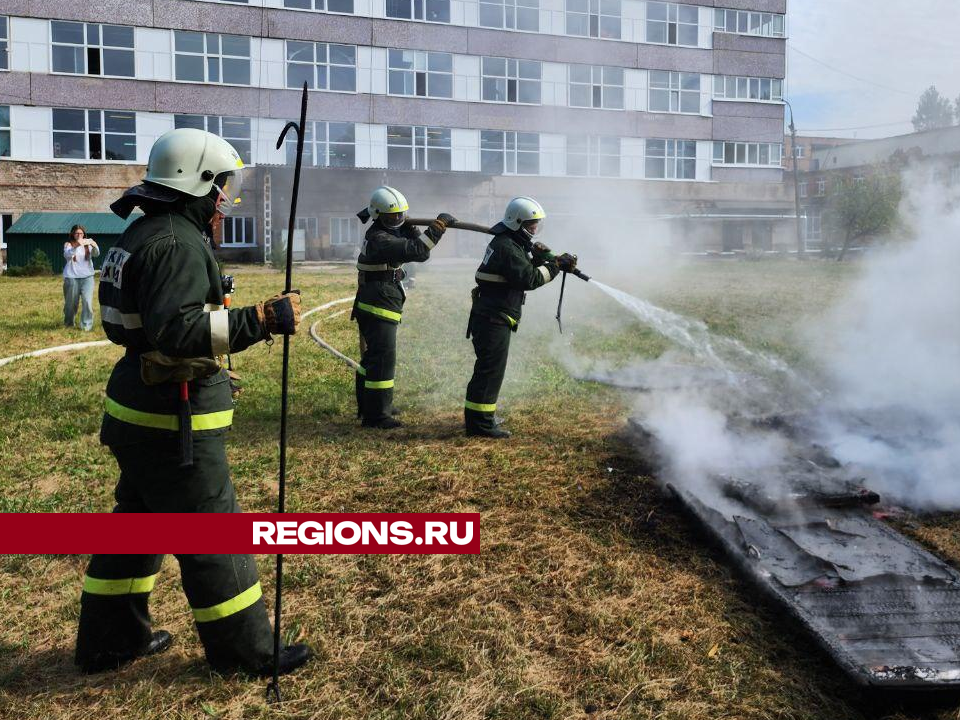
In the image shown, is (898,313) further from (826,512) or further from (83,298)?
(83,298)

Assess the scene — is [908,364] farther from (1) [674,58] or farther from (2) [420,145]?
(1) [674,58]

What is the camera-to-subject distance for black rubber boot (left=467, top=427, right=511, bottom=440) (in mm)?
6754

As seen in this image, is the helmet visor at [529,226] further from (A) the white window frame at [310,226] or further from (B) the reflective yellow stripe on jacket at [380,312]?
(A) the white window frame at [310,226]

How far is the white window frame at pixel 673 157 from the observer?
3734 cm

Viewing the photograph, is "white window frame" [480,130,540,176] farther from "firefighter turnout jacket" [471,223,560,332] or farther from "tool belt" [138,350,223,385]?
"tool belt" [138,350,223,385]

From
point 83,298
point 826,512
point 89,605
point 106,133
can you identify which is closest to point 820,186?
point 106,133

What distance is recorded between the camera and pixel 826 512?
4.79m

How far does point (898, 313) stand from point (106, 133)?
1130 inches

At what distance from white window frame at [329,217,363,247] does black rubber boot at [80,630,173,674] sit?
30.4 metres

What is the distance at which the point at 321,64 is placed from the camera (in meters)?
31.2

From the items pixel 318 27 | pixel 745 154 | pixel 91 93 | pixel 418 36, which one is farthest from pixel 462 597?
pixel 745 154

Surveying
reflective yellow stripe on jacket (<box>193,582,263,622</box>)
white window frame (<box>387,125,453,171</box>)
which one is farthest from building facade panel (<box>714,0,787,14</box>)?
reflective yellow stripe on jacket (<box>193,582,263,622</box>)

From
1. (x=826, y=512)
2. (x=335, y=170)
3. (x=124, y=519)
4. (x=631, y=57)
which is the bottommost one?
(x=826, y=512)

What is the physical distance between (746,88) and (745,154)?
3195 millimetres
